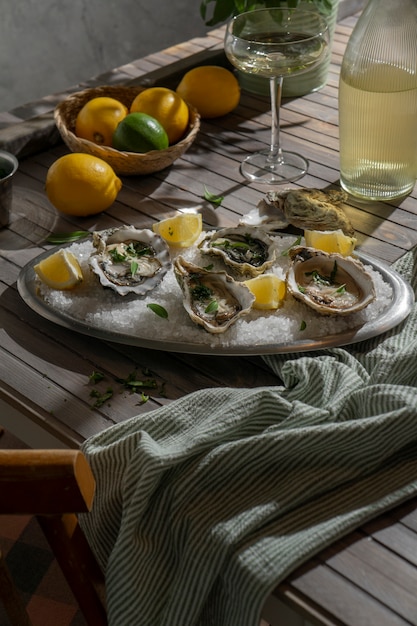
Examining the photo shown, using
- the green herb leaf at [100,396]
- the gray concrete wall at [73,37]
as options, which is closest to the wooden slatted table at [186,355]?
the green herb leaf at [100,396]

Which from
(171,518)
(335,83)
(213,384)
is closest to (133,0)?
(335,83)

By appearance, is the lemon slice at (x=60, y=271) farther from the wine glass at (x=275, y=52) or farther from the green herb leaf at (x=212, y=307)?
the wine glass at (x=275, y=52)

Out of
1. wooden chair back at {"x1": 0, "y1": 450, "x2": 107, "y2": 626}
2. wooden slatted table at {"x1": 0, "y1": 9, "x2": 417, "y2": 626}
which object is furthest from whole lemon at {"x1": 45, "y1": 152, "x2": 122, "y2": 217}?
wooden chair back at {"x1": 0, "y1": 450, "x2": 107, "y2": 626}

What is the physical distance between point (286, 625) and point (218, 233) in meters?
0.55

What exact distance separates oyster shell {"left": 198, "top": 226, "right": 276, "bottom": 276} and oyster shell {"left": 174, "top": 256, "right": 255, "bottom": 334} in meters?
0.04

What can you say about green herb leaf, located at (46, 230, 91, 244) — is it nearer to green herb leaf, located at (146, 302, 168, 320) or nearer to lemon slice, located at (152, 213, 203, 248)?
lemon slice, located at (152, 213, 203, 248)

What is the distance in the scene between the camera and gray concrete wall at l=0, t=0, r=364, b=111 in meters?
2.79

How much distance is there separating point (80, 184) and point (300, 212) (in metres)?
0.33

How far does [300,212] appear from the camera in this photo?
1188 mm

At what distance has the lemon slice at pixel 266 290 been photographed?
1011 millimetres

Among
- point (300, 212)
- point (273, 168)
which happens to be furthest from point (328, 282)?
point (273, 168)

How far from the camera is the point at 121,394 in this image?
37.4 inches

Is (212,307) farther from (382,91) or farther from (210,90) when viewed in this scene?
(210,90)

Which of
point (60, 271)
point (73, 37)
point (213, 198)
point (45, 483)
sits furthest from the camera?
point (73, 37)
